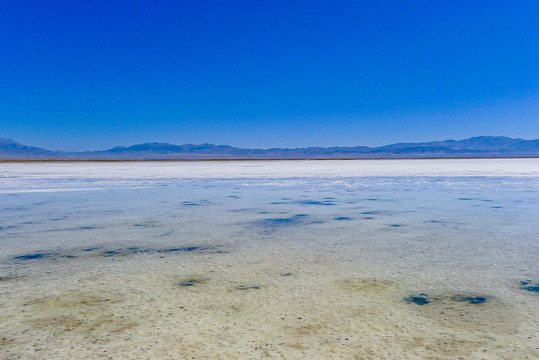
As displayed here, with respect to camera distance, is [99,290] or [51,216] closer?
[99,290]

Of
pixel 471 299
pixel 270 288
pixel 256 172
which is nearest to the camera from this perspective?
pixel 471 299

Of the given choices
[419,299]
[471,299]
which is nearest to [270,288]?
[419,299]

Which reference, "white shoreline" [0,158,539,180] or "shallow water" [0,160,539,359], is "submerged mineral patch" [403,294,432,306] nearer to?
"shallow water" [0,160,539,359]

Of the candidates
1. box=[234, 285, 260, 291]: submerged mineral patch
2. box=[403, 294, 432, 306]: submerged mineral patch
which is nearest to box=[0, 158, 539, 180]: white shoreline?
box=[234, 285, 260, 291]: submerged mineral patch

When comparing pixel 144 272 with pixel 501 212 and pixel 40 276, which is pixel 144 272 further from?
pixel 501 212

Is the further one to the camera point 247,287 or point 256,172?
point 256,172

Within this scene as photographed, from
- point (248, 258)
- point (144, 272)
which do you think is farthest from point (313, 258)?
point (144, 272)

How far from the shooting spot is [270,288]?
2439mm

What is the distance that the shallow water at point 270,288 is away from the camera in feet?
5.66

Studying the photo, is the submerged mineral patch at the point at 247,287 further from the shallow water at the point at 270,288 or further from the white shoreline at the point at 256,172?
the white shoreline at the point at 256,172

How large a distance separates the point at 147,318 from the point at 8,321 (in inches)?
26.2

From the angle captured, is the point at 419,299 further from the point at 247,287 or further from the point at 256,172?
the point at 256,172

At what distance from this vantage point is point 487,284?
251cm

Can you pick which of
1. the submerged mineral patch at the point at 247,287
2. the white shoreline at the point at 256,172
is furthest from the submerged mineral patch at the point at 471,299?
the white shoreline at the point at 256,172
